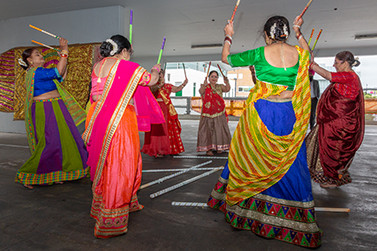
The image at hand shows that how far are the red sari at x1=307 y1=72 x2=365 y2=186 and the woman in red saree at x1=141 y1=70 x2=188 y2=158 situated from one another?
93.3 inches

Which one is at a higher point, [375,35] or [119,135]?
[375,35]

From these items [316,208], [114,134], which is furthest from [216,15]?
[114,134]

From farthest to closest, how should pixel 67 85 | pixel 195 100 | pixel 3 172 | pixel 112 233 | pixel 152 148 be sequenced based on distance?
pixel 195 100
pixel 67 85
pixel 152 148
pixel 3 172
pixel 112 233

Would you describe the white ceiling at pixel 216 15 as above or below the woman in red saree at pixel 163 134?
above

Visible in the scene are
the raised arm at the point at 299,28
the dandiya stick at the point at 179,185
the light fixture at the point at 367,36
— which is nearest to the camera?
the raised arm at the point at 299,28

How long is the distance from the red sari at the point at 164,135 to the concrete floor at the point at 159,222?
1.41 metres

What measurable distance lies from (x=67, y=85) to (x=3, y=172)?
3346mm

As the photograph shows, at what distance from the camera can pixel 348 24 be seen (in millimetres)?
7871

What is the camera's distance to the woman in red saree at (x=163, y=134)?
4691mm

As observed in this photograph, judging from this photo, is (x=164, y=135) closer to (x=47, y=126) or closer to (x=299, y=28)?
(x=47, y=126)

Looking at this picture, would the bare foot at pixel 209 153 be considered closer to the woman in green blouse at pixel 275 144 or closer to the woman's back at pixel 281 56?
the woman in green blouse at pixel 275 144

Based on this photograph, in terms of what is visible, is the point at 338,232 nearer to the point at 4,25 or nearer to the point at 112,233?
the point at 112,233

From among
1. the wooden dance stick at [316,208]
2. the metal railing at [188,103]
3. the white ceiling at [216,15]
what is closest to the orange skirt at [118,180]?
the wooden dance stick at [316,208]

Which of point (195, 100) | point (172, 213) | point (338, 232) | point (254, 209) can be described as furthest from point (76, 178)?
point (195, 100)
